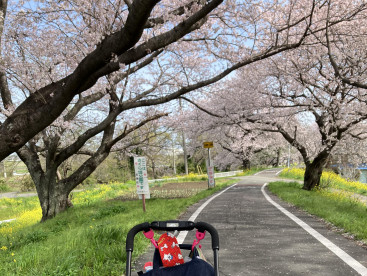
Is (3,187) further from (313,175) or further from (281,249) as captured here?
(281,249)

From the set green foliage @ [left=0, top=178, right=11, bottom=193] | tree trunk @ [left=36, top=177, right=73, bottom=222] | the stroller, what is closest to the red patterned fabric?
the stroller

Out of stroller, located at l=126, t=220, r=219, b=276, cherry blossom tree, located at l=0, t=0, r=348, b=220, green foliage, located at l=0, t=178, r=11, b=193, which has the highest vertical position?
cherry blossom tree, located at l=0, t=0, r=348, b=220

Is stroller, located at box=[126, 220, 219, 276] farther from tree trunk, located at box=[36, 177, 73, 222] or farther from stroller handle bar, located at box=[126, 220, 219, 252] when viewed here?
tree trunk, located at box=[36, 177, 73, 222]

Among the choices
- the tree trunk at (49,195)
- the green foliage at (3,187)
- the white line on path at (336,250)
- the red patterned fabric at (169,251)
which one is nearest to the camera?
the red patterned fabric at (169,251)

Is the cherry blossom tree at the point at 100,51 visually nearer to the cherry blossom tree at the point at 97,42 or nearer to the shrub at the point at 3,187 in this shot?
the cherry blossom tree at the point at 97,42

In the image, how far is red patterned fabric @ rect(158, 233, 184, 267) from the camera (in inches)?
93.9

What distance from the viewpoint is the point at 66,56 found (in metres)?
8.45

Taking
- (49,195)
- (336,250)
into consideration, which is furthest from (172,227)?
(49,195)

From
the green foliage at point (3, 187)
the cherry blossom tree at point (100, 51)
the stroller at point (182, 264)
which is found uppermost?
the cherry blossom tree at point (100, 51)

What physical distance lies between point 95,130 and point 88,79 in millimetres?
5076

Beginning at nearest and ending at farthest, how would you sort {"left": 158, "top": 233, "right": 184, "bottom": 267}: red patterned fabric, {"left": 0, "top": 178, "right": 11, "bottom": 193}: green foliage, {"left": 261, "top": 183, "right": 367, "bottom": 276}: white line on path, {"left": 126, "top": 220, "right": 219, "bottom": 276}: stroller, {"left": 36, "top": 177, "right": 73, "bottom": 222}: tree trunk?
{"left": 126, "top": 220, "right": 219, "bottom": 276}: stroller, {"left": 158, "top": 233, "right": 184, "bottom": 267}: red patterned fabric, {"left": 261, "top": 183, "right": 367, "bottom": 276}: white line on path, {"left": 36, "top": 177, "right": 73, "bottom": 222}: tree trunk, {"left": 0, "top": 178, "right": 11, "bottom": 193}: green foliage

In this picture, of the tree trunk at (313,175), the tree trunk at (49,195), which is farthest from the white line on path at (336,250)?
the tree trunk at (313,175)

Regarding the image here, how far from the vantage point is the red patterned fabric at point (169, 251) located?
7.82 feet

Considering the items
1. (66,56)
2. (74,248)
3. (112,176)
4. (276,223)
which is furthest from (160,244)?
(112,176)
